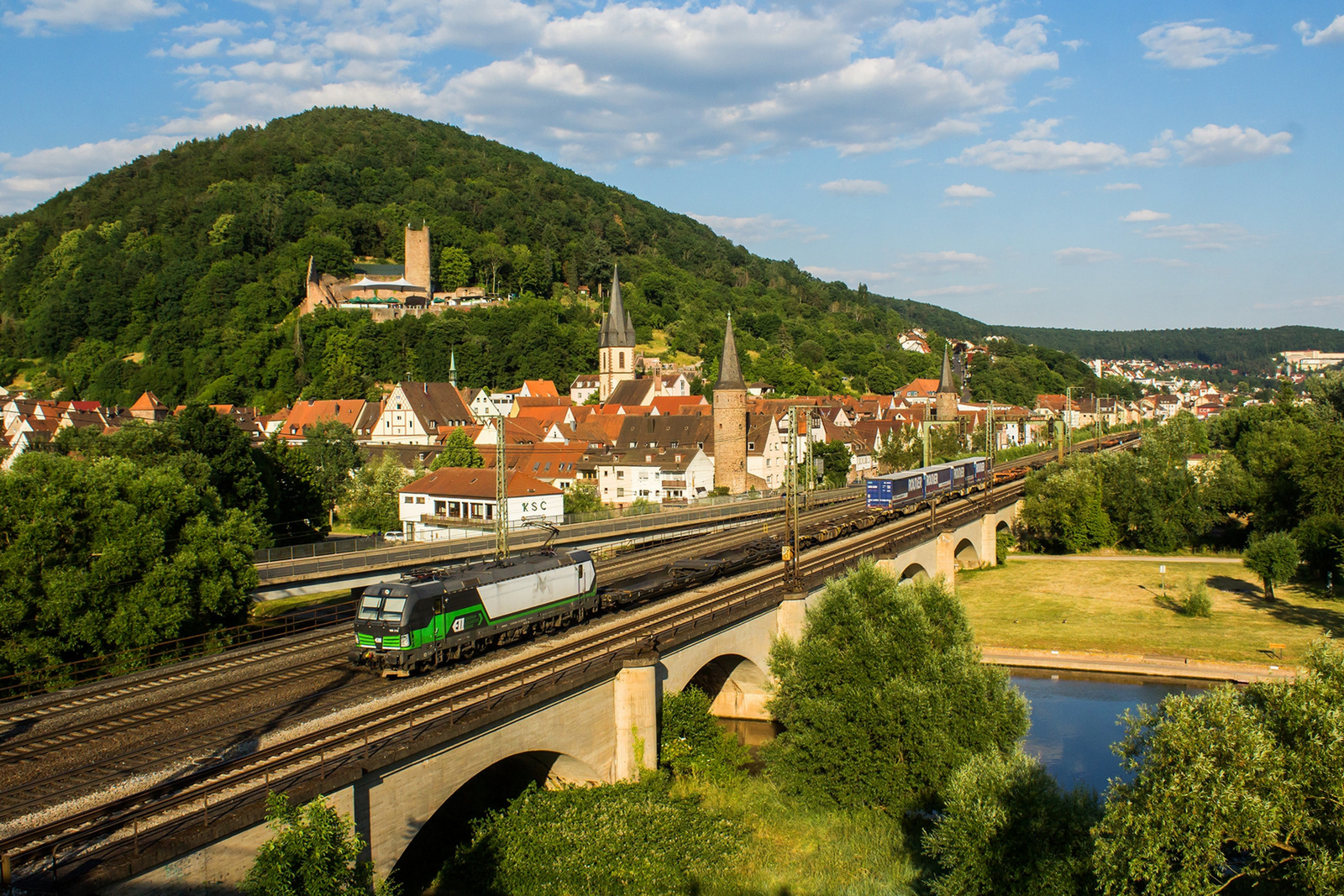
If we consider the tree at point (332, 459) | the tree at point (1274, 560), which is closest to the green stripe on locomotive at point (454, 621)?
the tree at point (1274, 560)

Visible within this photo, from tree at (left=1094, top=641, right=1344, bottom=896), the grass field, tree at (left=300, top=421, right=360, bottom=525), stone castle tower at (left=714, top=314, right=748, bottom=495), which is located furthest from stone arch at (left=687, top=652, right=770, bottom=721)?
tree at (left=300, top=421, right=360, bottom=525)

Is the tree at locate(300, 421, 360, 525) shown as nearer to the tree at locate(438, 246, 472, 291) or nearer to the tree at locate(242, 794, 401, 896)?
the tree at locate(242, 794, 401, 896)

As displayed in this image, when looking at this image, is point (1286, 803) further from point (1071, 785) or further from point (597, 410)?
point (597, 410)

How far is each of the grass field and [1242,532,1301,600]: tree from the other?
1.18m

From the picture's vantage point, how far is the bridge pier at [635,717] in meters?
24.5

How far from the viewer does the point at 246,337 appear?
527 ft

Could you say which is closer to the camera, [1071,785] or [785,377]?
[1071,785]

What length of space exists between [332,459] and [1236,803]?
8249cm

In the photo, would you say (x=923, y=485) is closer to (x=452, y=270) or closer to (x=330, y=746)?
(x=330, y=746)

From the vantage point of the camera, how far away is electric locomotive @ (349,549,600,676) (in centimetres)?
2358

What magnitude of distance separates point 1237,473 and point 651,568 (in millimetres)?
54319

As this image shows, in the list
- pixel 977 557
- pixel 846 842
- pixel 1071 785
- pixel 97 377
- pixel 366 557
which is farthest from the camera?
pixel 97 377

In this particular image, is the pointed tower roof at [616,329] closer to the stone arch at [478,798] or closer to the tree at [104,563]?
the tree at [104,563]

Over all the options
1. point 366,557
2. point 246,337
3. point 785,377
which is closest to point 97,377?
point 246,337
